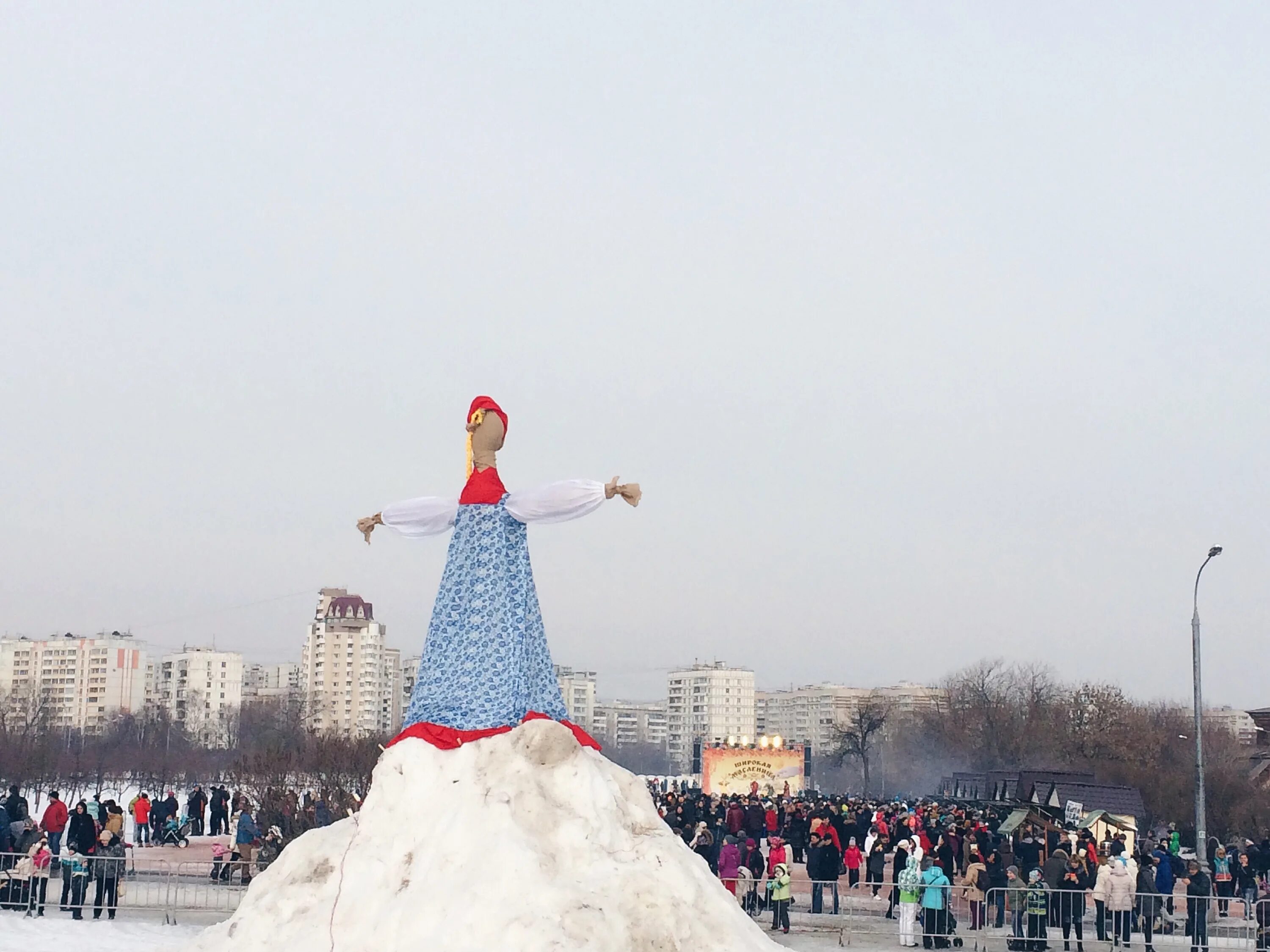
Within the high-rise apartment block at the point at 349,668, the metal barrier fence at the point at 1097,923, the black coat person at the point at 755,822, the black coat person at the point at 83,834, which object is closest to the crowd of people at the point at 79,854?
the black coat person at the point at 83,834

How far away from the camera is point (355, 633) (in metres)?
163

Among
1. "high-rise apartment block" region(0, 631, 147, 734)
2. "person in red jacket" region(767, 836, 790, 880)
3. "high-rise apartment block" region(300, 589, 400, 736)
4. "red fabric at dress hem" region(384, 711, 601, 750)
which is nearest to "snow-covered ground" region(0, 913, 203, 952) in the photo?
"red fabric at dress hem" region(384, 711, 601, 750)

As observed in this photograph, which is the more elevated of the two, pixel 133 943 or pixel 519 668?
pixel 519 668

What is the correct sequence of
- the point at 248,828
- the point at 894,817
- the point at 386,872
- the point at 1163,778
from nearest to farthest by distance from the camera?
the point at 386,872 → the point at 248,828 → the point at 894,817 → the point at 1163,778

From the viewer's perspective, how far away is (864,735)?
80.2 meters

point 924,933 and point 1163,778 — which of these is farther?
point 1163,778

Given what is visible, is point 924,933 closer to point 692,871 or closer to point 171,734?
point 692,871

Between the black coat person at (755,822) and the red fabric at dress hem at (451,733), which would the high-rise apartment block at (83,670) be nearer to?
the black coat person at (755,822)

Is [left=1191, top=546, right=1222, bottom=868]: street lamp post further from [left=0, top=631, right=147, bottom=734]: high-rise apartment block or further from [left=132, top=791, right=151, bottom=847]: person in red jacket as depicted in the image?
[left=0, top=631, right=147, bottom=734]: high-rise apartment block

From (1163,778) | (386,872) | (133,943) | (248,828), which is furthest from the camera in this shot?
(1163,778)

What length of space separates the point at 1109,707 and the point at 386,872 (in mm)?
57285

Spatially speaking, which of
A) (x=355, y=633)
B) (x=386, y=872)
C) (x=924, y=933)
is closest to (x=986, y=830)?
(x=924, y=933)

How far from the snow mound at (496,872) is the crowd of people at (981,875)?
223 inches

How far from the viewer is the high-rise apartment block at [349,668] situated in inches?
6299
